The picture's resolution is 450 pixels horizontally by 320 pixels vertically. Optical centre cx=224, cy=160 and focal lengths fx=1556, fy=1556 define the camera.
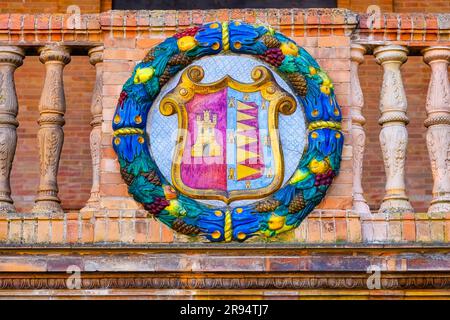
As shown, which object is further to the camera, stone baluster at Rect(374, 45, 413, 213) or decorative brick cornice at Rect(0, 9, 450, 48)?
decorative brick cornice at Rect(0, 9, 450, 48)

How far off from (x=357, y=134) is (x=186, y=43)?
5.16ft

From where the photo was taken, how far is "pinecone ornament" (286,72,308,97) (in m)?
12.5

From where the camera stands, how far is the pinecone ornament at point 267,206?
40.3 feet

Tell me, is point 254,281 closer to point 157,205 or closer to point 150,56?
point 157,205

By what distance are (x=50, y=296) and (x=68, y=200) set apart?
17.0 ft

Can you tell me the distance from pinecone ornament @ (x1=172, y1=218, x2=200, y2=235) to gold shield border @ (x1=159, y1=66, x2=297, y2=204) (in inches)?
10.0

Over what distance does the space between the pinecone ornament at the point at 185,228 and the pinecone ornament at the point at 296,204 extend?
0.76 m

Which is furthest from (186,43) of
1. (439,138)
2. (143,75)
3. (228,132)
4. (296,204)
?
(439,138)

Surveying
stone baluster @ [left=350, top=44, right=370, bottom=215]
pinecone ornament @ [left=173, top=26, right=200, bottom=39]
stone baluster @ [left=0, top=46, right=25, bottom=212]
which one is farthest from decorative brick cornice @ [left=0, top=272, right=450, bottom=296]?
pinecone ornament @ [left=173, top=26, right=200, bottom=39]

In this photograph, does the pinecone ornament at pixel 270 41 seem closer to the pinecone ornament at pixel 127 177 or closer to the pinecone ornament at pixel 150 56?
the pinecone ornament at pixel 150 56

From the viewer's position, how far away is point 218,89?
1259 centimetres

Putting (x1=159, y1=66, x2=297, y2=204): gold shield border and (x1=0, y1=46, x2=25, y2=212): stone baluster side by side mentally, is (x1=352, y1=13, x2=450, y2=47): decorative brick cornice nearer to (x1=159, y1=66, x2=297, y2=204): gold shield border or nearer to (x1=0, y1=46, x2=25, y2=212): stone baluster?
(x1=159, y1=66, x2=297, y2=204): gold shield border

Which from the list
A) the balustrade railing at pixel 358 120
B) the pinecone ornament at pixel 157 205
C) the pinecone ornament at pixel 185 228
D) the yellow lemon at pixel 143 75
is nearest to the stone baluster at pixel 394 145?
the balustrade railing at pixel 358 120
